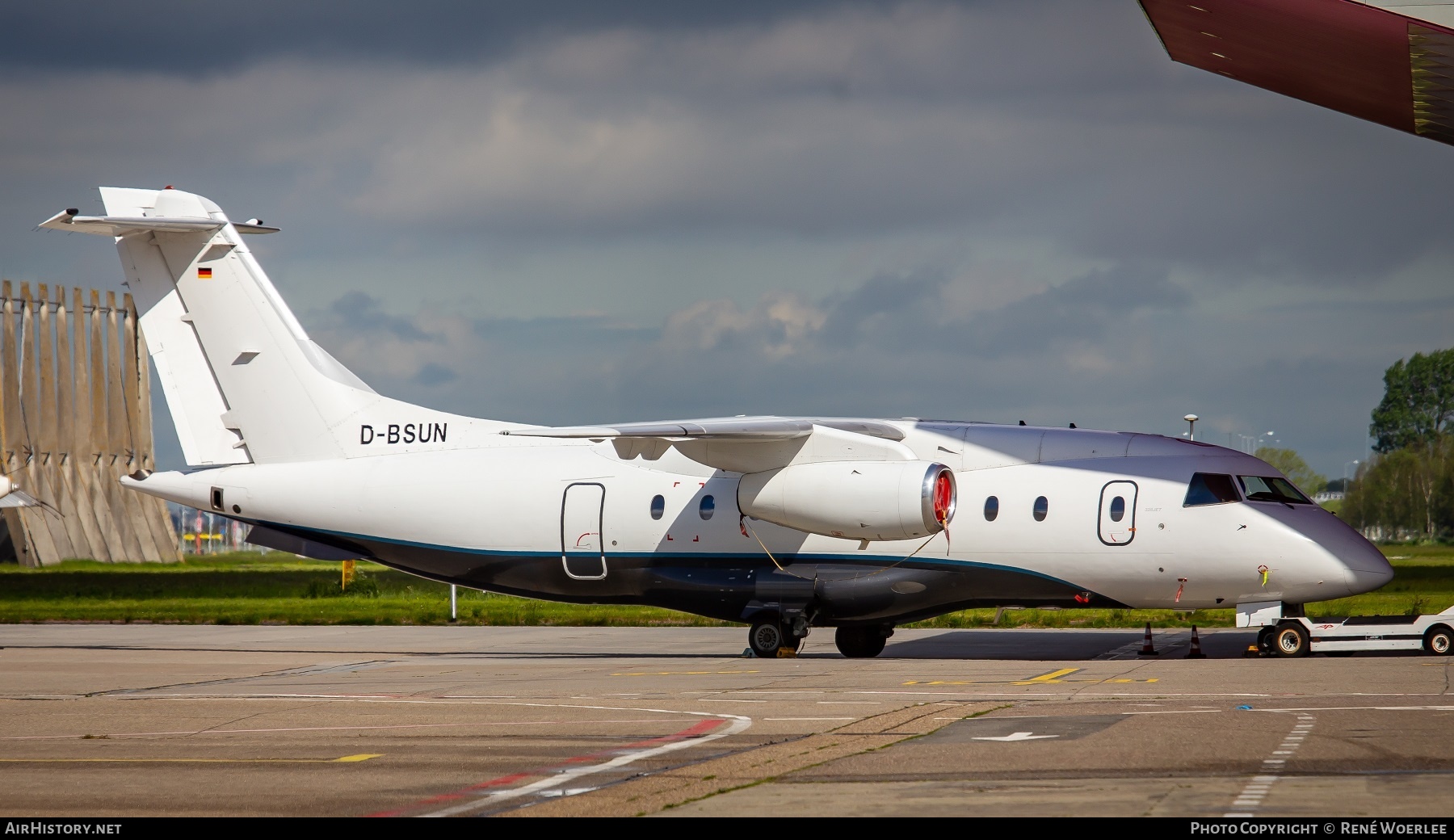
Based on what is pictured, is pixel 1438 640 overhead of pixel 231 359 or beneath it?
beneath

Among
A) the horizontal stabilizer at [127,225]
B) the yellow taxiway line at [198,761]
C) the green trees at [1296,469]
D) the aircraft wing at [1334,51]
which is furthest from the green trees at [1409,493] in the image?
the yellow taxiway line at [198,761]

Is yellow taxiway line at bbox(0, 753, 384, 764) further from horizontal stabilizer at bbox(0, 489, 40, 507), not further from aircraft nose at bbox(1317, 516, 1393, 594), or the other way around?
horizontal stabilizer at bbox(0, 489, 40, 507)

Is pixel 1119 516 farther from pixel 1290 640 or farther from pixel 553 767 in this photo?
pixel 553 767

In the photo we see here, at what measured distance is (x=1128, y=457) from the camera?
2031 cm

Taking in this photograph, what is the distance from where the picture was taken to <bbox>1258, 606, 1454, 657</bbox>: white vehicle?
1930 centimetres

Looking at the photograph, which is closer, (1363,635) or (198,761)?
(198,761)

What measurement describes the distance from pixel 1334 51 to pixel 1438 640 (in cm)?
875

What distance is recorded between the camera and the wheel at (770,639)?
2122 centimetres

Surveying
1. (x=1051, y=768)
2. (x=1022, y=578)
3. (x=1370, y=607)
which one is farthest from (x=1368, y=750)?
(x=1370, y=607)

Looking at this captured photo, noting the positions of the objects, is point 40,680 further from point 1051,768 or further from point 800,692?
point 1051,768

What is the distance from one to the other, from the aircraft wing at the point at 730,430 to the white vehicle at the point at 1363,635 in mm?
6043

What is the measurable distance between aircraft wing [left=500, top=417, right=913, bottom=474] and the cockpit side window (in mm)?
3921

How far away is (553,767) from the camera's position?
1032 centimetres

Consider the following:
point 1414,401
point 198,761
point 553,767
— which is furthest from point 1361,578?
point 1414,401
